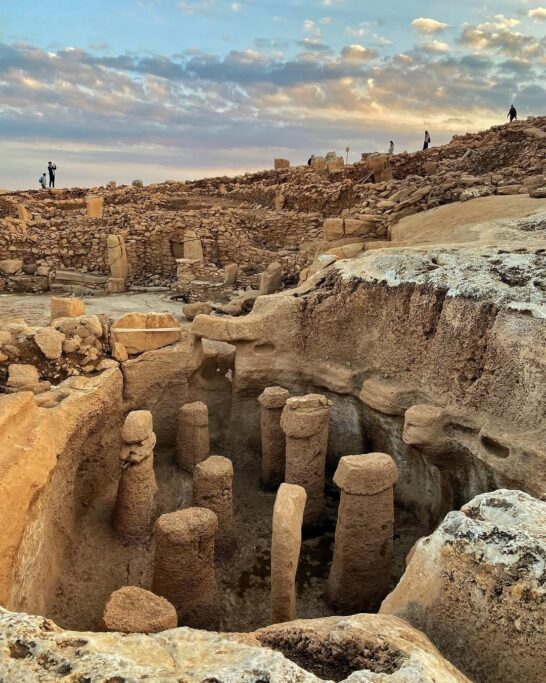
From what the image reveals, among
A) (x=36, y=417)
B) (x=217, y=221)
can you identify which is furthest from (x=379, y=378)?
(x=217, y=221)

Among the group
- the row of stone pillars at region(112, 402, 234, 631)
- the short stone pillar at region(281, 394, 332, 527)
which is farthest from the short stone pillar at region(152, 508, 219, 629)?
the short stone pillar at region(281, 394, 332, 527)

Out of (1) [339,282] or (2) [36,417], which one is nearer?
(2) [36,417]

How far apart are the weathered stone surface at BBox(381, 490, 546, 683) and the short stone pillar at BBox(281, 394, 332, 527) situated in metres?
3.32

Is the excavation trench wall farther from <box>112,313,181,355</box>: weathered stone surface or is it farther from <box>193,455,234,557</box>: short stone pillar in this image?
<box>193,455,234,557</box>: short stone pillar

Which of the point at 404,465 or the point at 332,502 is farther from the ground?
the point at 404,465

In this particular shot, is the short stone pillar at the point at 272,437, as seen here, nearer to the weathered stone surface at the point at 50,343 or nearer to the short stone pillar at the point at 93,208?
the weathered stone surface at the point at 50,343

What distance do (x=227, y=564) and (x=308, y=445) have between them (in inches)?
60.5

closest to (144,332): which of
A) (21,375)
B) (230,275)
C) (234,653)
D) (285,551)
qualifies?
(21,375)

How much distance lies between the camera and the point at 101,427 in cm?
675

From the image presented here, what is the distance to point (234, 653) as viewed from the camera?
2498 mm

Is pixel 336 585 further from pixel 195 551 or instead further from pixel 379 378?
pixel 379 378

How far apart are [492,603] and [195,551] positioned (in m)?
2.97

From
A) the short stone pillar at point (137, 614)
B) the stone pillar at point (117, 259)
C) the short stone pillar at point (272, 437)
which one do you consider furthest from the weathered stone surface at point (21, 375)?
the stone pillar at point (117, 259)

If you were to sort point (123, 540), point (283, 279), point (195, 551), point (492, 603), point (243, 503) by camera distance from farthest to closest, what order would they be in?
point (283, 279) < point (243, 503) < point (123, 540) < point (195, 551) < point (492, 603)
